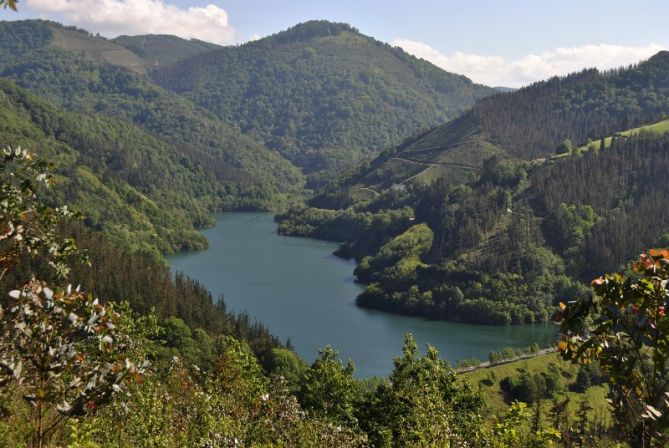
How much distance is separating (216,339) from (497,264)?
8228 centimetres

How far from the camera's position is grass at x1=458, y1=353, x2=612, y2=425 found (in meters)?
83.9

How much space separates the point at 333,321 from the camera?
128500mm

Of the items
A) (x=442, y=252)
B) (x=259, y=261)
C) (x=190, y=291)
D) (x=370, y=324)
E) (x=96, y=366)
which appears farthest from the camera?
(x=259, y=261)

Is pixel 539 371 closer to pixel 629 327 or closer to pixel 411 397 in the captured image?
pixel 411 397

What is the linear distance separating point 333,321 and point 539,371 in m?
43.0

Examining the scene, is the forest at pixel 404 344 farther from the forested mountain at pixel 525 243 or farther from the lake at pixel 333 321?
the lake at pixel 333 321

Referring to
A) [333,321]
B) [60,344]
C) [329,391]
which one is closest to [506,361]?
[333,321]

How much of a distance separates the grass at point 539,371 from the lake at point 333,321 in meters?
12.9

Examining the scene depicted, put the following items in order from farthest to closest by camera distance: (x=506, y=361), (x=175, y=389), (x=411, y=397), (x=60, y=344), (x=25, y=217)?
(x=506, y=361), (x=175, y=389), (x=411, y=397), (x=25, y=217), (x=60, y=344)

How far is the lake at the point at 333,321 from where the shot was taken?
11094 cm

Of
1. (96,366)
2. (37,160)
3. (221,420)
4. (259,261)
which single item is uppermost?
(37,160)

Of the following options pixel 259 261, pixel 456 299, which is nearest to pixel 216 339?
pixel 456 299

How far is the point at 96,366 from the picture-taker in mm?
9234

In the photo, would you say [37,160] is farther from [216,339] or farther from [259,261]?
[259,261]
